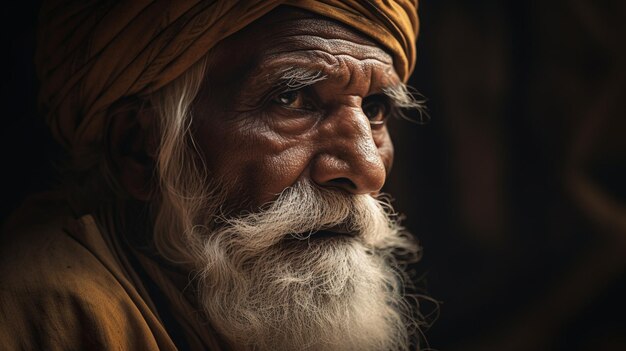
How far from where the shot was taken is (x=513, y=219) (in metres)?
1.69

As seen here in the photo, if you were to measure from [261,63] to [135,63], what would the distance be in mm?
235

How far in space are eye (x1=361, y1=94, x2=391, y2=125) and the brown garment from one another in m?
0.55

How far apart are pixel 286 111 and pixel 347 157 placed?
0.15 m

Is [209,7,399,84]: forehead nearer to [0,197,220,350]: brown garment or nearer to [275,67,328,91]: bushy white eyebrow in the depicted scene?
[275,67,328,91]: bushy white eyebrow

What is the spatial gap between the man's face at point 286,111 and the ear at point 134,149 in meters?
0.11

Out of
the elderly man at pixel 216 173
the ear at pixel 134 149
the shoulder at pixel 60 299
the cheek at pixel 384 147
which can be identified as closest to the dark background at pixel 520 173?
the cheek at pixel 384 147

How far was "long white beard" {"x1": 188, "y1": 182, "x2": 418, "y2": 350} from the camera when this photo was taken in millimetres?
1161

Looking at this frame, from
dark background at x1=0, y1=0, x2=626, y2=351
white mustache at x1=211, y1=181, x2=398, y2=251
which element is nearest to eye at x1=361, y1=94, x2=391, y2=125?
white mustache at x1=211, y1=181, x2=398, y2=251

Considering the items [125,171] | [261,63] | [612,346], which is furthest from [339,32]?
[612,346]

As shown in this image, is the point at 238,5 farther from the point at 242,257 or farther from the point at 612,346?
the point at 612,346

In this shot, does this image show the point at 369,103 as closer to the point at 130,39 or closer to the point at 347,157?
the point at 347,157

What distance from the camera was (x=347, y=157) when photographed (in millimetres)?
1158

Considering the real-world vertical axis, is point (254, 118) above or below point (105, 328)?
above

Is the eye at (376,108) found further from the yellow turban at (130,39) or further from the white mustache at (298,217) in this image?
the white mustache at (298,217)
